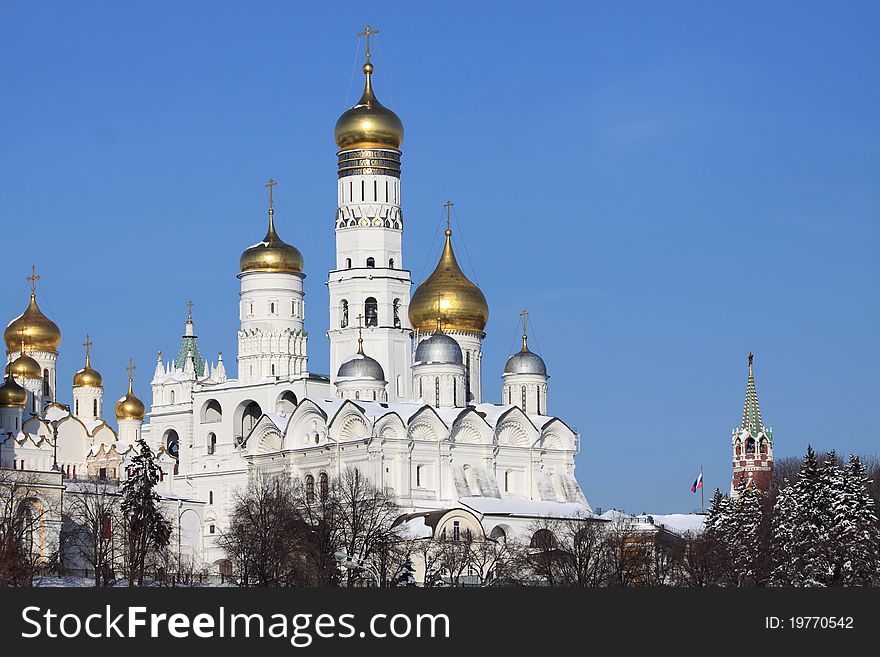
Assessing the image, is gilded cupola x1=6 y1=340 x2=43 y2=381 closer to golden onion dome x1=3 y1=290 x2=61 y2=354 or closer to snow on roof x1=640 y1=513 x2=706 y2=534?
golden onion dome x1=3 y1=290 x2=61 y2=354

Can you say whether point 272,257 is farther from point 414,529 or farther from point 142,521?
point 142,521

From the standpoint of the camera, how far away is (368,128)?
82.2 metres

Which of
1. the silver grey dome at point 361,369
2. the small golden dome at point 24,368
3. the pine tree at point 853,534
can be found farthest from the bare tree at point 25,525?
the pine tree at point 853,534

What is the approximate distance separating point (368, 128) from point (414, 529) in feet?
58.0

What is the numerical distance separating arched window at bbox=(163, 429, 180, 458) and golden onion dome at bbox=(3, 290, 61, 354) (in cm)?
725

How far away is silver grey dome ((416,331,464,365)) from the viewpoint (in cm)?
7900

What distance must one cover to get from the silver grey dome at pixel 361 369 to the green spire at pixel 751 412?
18638mm

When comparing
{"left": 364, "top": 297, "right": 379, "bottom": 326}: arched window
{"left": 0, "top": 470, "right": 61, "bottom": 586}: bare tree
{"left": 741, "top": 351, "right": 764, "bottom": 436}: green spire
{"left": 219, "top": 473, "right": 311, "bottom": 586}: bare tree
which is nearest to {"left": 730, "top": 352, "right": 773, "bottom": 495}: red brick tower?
{"left": 741, "top": 351, "right": 764, "bottom": 436}: green spire

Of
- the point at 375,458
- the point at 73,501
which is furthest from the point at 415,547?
the point at 73,501

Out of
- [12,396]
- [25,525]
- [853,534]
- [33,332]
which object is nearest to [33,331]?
[33,332]

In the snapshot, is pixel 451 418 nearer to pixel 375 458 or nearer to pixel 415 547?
pixel 375 458

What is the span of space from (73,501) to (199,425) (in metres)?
11.6

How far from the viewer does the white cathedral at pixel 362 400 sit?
76438 mm

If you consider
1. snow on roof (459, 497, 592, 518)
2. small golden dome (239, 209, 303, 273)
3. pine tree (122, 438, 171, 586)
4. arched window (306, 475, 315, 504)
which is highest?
small golden dome (239, 209, 303, 273)
